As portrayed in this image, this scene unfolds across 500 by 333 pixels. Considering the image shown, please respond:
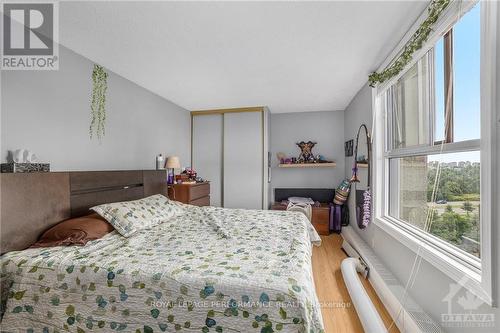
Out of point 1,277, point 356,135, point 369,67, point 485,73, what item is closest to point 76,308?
point 1,277

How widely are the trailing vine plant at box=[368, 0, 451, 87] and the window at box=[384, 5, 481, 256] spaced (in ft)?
0.41

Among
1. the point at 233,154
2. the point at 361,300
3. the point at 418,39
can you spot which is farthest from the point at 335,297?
the point at 233,154

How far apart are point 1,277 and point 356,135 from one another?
409 centimetres

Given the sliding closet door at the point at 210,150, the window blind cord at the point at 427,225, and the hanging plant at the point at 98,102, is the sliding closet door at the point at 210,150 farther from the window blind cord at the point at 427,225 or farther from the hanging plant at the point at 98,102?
the window blind cord at the point at 427,225

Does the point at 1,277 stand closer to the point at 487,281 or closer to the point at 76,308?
the point at 76,308

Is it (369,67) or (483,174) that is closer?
(483,174)

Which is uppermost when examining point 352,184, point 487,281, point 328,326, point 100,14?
point 100,14

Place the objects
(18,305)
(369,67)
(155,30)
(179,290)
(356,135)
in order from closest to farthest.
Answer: (179,290) → (18,305) → (155,30) → (369,67) → (356,135)

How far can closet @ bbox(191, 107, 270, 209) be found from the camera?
4.21 m

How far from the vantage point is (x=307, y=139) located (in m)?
4.64

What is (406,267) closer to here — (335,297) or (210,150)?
(335,297)

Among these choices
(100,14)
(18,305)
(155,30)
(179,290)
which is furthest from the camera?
(155,30)

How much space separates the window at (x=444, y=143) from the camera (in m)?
1.25

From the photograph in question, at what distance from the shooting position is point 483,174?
1036mm
